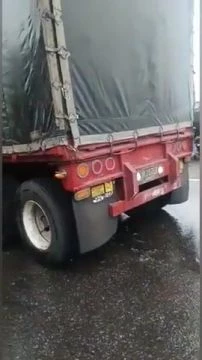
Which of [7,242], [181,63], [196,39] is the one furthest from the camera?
[7,242]

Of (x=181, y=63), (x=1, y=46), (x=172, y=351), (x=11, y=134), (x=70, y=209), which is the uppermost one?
(x=1, y=46)

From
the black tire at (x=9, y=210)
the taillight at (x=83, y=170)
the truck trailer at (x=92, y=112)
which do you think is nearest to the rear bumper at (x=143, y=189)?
the truck trailer at (x=92, y=112)

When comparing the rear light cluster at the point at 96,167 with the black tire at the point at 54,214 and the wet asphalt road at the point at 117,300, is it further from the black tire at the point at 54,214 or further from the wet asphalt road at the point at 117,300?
the wet asphalt road at the point at 117,300

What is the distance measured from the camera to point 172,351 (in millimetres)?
1127

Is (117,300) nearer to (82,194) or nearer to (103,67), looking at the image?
(82,194)

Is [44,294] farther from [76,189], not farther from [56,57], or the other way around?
[56,57]

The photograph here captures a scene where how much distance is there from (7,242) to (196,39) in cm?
88

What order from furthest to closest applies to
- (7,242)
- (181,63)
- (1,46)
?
1. (7,242)
2. (1,46)
3. (181,63)

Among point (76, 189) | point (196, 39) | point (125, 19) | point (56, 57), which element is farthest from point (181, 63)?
point (76, 189)

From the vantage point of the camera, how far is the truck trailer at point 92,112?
1.10 m

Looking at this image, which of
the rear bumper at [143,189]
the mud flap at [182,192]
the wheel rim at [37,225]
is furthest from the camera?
the wheel rim at [37,225]

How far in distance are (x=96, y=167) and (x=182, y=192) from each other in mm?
279

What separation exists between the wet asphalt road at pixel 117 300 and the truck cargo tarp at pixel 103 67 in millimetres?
341

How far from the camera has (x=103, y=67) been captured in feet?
3.80
